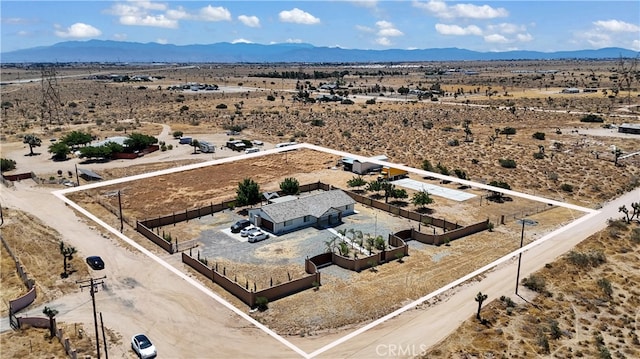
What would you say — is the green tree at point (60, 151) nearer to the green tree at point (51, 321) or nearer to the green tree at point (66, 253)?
the green tree at point (66, 253)

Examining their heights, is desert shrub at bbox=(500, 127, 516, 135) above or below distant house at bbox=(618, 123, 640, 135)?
below

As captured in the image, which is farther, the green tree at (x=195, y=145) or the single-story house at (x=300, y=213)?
the green tree at (x=195, y=145)

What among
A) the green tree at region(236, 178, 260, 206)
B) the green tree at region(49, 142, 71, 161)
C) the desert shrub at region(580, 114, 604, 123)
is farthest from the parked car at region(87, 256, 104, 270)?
the desert shrub at region(580, 114, 604, 123)

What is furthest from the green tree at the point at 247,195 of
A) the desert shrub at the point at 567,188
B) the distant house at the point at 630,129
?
the distant house at the point at 630,129

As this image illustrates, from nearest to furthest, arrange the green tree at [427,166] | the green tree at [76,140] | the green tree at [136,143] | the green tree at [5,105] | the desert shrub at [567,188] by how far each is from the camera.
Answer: the desert shrub at [567,188], the green tree at [427,166], the green tree at [136,143], the green tree at [76,140], the green tree at [5,105]

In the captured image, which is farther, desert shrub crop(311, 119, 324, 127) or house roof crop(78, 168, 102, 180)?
desert shrub crop(311, 119, 324, 127)

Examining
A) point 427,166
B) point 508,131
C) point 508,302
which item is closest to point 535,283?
point 508,302

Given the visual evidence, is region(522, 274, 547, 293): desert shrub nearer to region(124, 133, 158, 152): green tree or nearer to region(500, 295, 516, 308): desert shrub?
region(500, 295, 516, 308): desert shrub

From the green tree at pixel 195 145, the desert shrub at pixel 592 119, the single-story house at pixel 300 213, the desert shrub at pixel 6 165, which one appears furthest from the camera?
the desert shrub at pixel 592 119
